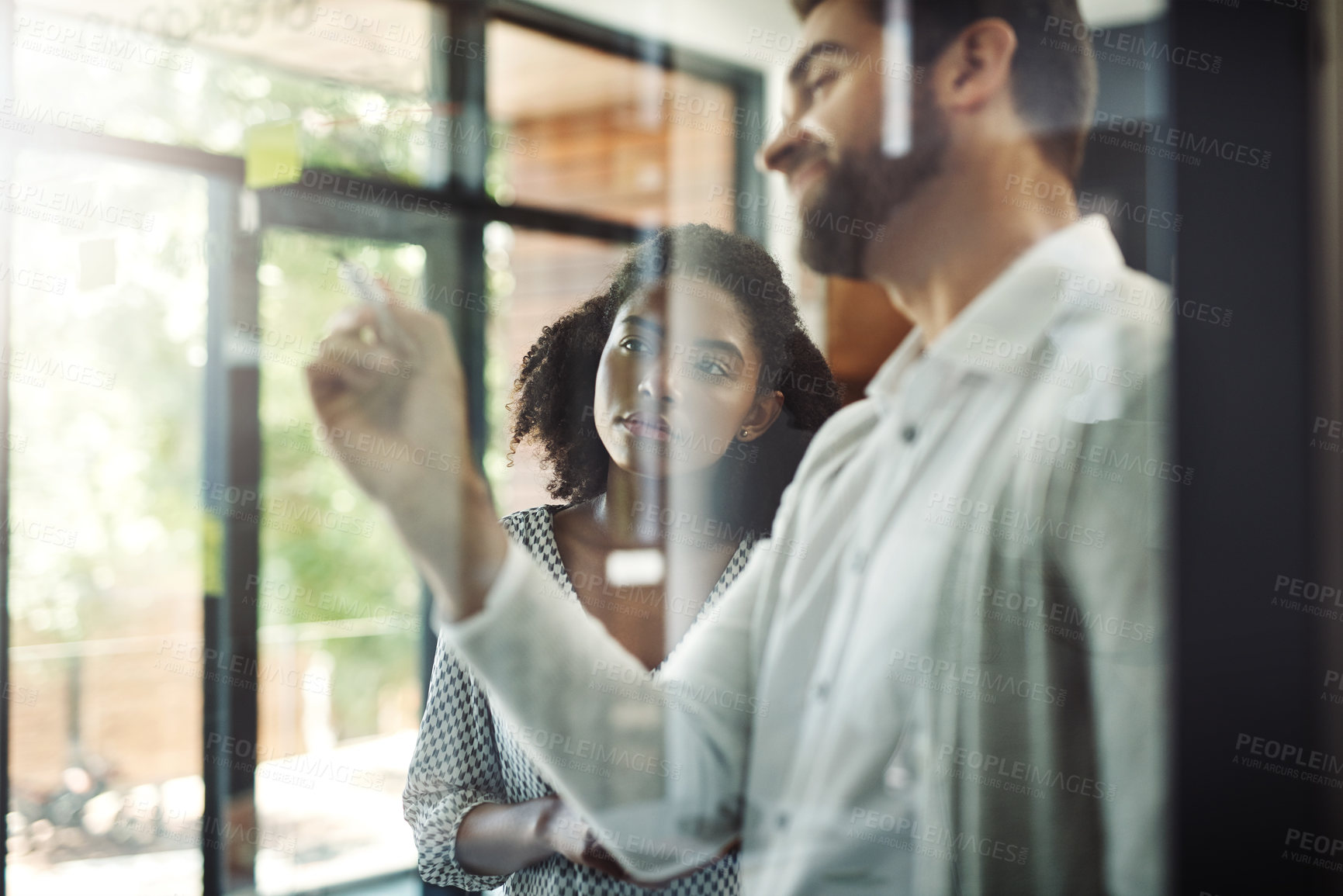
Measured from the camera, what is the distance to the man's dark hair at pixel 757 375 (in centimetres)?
109

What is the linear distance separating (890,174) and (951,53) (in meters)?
0.13

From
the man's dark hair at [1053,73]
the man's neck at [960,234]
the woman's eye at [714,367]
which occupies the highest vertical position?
the man's dark hair at [1053,73]

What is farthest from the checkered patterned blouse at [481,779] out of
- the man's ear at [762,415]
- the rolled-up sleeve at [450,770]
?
the man's ear at [762,415]

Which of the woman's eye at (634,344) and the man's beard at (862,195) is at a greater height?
the man's beard at (862,195)

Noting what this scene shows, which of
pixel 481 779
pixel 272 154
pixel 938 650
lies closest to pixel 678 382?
pixel 938 650

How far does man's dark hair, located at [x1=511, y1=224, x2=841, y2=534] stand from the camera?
42.9 inches

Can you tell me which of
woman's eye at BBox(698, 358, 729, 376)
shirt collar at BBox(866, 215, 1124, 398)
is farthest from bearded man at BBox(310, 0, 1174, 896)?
woman's eye at BBox(698, 358, 729, 376)

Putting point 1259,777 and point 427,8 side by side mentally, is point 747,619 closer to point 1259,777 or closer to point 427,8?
point 1259,777

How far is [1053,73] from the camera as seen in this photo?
1.00 meters

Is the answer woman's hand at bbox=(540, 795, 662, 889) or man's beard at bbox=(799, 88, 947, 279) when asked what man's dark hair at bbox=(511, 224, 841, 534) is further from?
woman's hand at bbox=(540, 795, 662, 889)

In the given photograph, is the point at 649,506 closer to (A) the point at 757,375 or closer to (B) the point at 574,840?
(A) the point at 757,375

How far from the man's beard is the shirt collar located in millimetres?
114

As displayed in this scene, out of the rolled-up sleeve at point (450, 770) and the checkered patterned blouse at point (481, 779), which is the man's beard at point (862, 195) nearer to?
the checkered patterned blouse at point (481, 779)

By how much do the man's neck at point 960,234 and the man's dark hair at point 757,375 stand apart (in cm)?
11
